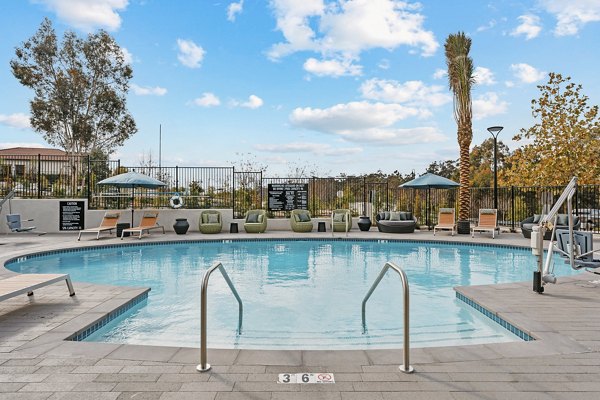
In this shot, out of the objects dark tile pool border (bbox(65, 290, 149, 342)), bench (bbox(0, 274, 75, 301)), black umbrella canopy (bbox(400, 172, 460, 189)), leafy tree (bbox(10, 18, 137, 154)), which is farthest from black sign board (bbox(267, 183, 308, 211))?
leafy tree (bbox(10, 18, 137, 154))

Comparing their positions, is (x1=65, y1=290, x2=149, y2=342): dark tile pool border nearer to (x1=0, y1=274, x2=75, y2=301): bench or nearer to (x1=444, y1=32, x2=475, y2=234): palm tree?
(x1=0, y1=274, x2=75, y2=301): bench

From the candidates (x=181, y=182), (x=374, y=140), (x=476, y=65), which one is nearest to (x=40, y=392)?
(x=181, y=182)

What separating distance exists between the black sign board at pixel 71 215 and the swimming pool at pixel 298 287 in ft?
14.1

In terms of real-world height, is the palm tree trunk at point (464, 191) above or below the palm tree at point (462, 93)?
below

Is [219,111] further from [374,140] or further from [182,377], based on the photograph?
[182,377]

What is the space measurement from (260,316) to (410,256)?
6.18 meters

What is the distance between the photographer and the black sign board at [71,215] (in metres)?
14.6

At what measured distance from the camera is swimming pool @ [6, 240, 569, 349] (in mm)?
4496

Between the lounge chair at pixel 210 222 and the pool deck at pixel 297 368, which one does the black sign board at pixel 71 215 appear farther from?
the pool deck at pixel 297 368

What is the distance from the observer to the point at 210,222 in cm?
1453

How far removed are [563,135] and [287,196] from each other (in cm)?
1405

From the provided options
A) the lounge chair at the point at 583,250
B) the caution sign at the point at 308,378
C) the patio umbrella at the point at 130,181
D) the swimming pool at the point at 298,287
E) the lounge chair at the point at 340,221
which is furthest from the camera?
the lounge chair at the point at 340,221

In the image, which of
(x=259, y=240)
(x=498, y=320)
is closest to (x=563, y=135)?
(x=259, y=240)

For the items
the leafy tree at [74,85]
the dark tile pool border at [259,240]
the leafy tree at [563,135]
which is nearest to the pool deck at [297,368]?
the dark tile pool border at [259,240]
